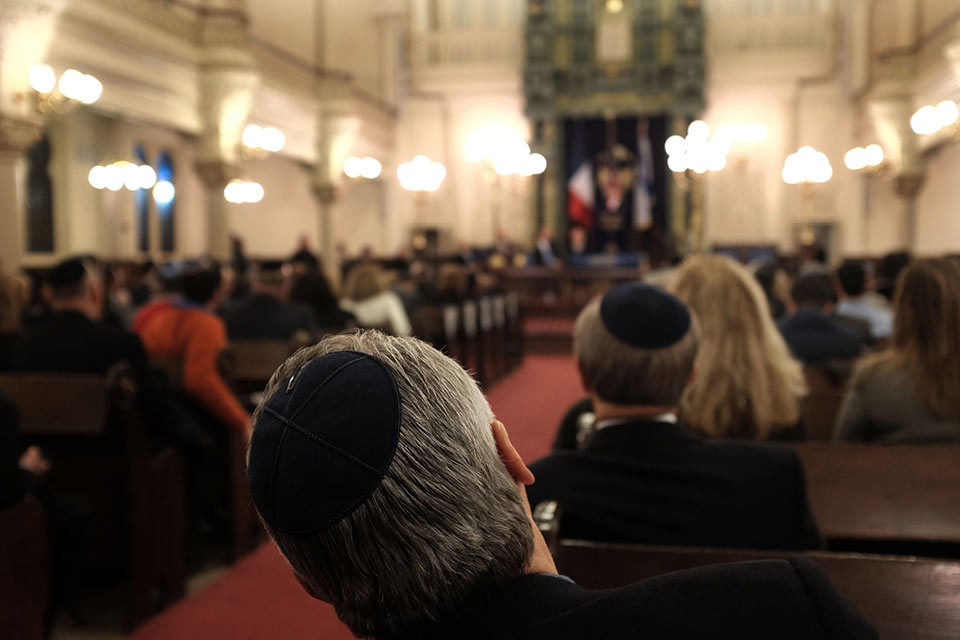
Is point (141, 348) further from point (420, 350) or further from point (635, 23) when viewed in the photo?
point (635, 23)

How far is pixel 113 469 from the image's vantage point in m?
→ 3.49

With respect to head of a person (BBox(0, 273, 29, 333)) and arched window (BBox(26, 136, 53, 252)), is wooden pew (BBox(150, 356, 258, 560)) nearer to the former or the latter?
head of a person (BBox(0, 273, 29, 333))

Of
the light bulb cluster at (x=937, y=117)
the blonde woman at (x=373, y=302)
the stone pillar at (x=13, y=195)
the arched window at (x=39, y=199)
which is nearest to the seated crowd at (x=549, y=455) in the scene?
the blonde woman at (x=373, y=302)

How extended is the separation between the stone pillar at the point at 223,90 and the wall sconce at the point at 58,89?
3007mm

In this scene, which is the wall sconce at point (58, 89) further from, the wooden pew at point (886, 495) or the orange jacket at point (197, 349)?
the wooden pew at point (886, 495)

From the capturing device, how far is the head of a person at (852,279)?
17.8 feet

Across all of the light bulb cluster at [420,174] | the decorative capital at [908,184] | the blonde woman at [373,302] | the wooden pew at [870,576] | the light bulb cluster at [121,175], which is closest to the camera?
the wooden pew at [870,576]

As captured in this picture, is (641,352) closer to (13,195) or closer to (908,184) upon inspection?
(13,195)

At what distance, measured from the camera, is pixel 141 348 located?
11.6 feet

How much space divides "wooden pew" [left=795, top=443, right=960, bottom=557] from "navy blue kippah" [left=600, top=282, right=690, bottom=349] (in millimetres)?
601

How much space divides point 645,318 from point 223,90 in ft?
35.0

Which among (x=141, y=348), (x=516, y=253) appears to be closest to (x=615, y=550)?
(x=141, y=348)

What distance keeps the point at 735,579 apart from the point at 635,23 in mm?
20047

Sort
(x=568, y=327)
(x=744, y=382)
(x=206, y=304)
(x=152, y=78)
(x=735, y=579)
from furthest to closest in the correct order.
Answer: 1. (x=568, y=327)
2. (x=152, y=78)
3. (x=206, y=304)
4. (x=744, y=382)
5. (x=735, y=579)
